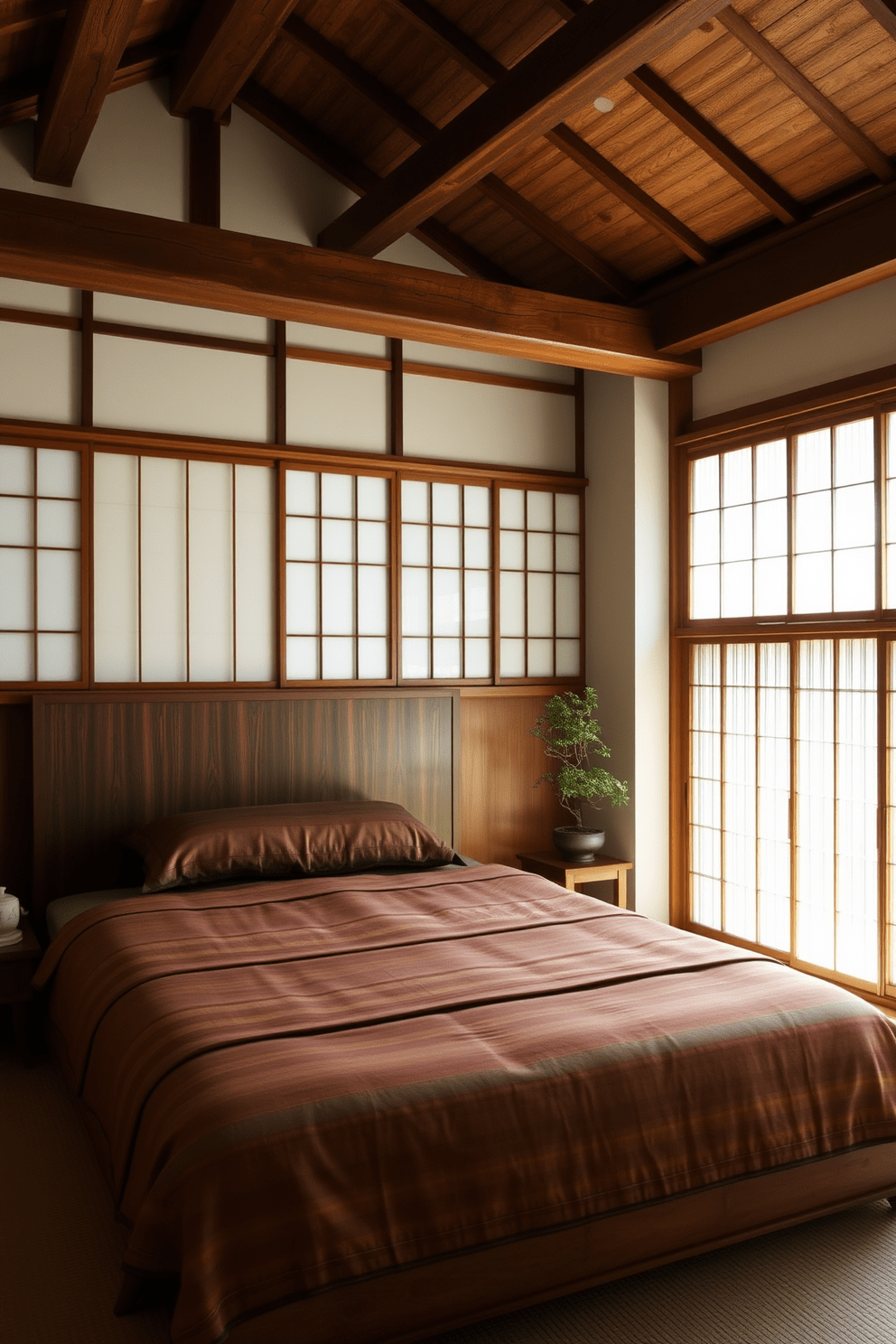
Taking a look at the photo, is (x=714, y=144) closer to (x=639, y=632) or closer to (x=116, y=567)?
(x=639, y=632)

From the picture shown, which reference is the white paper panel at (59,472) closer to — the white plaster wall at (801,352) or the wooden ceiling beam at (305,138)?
the wooden ceiling beam at (305,138)

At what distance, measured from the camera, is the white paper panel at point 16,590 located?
4.01 meters

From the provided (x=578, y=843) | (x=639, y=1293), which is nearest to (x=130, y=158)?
(x=578, y=843)

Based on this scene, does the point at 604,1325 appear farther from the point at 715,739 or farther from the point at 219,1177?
the point at 715,739

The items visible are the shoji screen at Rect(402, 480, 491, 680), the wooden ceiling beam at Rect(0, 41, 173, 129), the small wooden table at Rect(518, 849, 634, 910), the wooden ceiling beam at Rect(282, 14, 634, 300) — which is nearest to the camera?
the wooden ceiling beam at Rect(0, 41, 173, 129)

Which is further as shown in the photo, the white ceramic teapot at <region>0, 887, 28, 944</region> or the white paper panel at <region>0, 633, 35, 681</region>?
the white paper panel at <region>0, 633, 35, 681</region>

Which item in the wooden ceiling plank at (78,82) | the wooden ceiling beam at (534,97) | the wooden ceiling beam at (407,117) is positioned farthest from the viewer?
the wooden ceiling beam at (407,117)

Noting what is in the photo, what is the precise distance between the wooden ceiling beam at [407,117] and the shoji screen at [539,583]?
117 centimetres

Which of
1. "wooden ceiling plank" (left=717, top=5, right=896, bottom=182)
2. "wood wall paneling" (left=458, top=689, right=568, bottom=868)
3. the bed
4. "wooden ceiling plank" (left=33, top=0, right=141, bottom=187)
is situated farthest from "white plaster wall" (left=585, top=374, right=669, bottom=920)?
"wooden ceiling plank" (left=33, top=0, right=141, bottom=187)

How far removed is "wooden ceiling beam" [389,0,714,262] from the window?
0.94 meters

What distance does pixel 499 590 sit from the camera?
5.08 metres

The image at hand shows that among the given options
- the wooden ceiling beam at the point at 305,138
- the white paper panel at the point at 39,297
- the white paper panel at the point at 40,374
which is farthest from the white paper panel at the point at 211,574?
the wooden ceiling beam at the point at 305,138

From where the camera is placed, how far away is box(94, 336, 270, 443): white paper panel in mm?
4199

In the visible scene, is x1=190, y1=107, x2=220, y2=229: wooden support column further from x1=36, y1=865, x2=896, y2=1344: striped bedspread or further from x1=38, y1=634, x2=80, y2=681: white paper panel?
x1=36, y1=865, x2=896, y2=1344: striped bedspread
